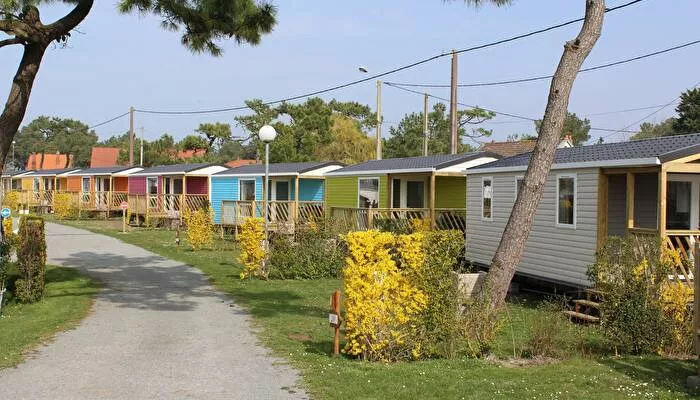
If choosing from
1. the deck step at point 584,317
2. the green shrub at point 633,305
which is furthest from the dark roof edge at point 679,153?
the green shrub at point 633,305

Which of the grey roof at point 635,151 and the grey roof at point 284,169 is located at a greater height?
the grey roof at point 284,169

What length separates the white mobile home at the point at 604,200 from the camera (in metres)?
11.0

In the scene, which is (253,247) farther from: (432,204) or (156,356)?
(156,356)

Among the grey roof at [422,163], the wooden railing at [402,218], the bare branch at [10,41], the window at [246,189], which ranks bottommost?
the wooden railing at [402,218]

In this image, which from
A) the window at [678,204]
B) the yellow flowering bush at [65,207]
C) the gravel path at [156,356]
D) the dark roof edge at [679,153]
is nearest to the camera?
the gravel path at [156,356]

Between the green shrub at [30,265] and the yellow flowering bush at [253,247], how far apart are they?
4115 mm

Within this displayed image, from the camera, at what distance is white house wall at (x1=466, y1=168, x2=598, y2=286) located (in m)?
12.3

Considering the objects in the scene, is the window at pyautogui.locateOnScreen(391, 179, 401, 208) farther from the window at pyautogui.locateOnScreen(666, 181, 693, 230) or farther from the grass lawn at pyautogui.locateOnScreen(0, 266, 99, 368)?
the window at pyautogui.locateOnScreen(666, 181, 693, 230)

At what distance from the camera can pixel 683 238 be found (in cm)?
1228

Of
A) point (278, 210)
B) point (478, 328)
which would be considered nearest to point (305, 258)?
point (478, 328)

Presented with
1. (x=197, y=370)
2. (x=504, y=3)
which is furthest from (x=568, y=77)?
(x=197, y=370)

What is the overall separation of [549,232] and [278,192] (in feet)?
53.7

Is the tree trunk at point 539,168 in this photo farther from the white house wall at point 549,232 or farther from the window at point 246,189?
the window at point 246,189

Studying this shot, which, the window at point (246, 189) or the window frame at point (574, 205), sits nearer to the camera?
the window frame at point (574, 205)
